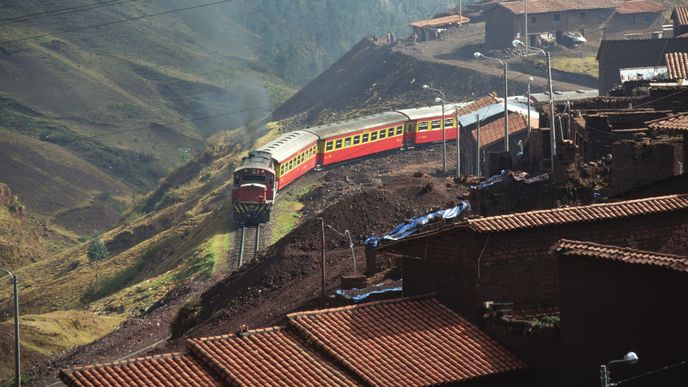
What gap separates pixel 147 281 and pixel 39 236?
47.0m

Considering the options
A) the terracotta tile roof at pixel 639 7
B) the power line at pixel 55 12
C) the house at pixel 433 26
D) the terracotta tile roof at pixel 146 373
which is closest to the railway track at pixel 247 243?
the terracotta tile roof at pixel 146 373

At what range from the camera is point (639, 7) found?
106438 mm

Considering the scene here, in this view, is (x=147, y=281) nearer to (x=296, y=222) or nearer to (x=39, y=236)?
(x=296, y=222)

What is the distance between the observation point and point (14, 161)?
404 feet

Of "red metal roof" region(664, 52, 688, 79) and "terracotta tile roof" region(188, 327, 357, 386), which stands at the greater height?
"terracotta tile roof" region(188, 327, 357, 386)

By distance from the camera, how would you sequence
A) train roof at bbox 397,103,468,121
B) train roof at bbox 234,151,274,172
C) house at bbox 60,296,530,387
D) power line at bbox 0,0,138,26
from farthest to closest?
power line at bbox 0,0,138,26 < train roof at bbox 397,103,468,121 < train roof at bbox 234,151,274,172 < house at bbox 60,296,530,387

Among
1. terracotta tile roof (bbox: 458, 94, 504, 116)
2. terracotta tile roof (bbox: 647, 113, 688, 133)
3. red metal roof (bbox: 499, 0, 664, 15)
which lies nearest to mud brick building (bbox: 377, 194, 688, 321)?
terracotta tile roof (bbox: 647, 113, 688, 133)

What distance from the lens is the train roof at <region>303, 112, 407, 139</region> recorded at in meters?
74.0

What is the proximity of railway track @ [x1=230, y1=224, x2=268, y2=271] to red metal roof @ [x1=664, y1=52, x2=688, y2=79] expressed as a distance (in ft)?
61.6

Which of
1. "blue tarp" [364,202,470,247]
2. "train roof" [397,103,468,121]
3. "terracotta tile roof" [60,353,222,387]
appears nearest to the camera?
"terracotta tile roof" [60,353,222,387]

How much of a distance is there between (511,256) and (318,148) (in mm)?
44608

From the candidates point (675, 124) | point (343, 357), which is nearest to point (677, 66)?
point (675, 124)

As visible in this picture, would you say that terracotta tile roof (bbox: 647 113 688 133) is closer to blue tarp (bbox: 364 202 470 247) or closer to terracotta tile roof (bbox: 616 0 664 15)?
blue tarp (bbox: 364 202 470 247)

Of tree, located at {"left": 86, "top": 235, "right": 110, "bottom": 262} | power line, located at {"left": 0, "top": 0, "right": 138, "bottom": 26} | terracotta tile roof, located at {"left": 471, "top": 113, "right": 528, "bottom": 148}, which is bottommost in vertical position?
power line, located at {"left": 0, "top": 0, "right": 138, "bottom": 26}
